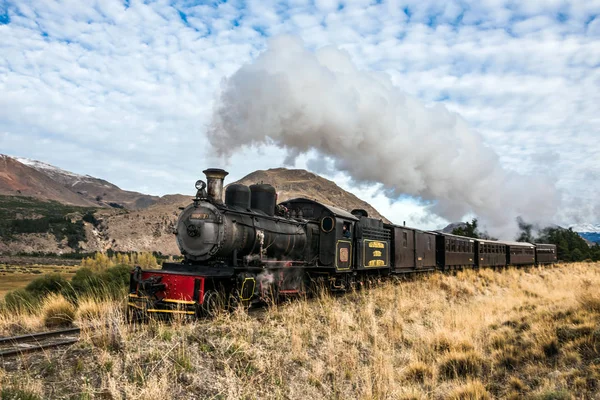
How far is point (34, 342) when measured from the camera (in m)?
6.96

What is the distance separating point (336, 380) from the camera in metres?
6.59

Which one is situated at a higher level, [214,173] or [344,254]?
[214,173]

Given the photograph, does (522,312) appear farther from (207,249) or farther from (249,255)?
(207,249)

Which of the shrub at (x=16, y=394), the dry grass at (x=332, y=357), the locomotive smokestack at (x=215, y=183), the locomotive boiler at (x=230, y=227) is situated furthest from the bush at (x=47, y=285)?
the shrub at (x=16, y=394)

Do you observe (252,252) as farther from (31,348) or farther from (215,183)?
(31,348)

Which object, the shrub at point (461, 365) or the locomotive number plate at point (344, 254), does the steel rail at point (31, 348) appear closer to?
the shrub at point (461, 365)

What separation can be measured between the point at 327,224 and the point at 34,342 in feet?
27.5

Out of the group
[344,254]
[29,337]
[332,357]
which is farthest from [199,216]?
[344,254]

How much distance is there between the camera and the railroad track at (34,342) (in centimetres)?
615

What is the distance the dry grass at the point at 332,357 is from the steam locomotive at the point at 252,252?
31.9 inches

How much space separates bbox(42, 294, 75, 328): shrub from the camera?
29.6ft

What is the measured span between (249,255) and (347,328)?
9.20 feet

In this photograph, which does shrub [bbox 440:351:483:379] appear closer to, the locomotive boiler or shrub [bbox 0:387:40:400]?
the locomotive boiler

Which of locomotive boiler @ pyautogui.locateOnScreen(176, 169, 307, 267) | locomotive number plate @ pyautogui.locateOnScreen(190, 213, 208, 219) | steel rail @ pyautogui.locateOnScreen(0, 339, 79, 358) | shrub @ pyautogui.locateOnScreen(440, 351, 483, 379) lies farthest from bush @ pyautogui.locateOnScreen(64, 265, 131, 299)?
shrub @ pyautogui.locateOnScreen(440, 351, 483, 379)
